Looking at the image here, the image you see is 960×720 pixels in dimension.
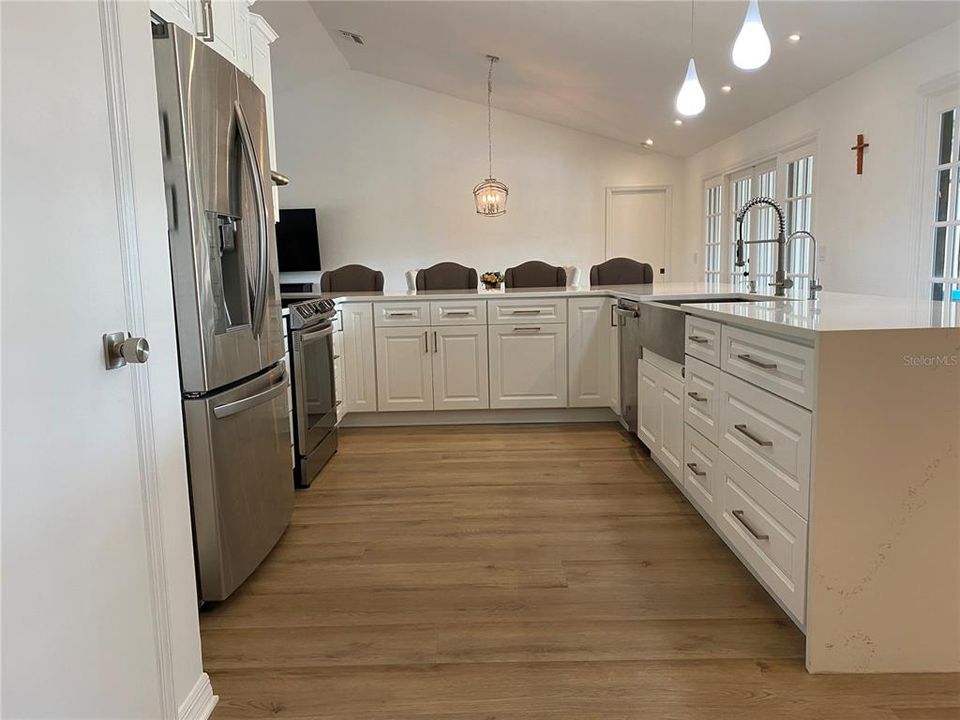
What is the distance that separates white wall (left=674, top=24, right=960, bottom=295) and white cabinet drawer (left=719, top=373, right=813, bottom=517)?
2.84 m

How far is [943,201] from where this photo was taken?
390 centimetres

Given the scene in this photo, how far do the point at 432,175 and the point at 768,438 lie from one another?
7499 mm

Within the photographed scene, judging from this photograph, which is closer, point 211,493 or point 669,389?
point 211,493

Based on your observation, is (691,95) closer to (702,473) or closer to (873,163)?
(873,163)

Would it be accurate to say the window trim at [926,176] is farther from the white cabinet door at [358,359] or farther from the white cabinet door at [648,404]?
the white cabinet door at [358,359]

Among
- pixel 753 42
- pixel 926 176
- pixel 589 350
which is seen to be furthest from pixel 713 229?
pixel 753 42

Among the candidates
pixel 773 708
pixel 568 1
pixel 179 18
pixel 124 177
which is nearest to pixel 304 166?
pixel 568 1

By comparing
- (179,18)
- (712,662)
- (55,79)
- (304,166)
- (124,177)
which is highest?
(304,166)

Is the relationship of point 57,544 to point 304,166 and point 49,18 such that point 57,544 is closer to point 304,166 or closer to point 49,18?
point 49,18

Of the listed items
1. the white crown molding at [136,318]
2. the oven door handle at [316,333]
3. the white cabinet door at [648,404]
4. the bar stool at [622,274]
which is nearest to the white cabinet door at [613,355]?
the white cabinet door at [648,404]

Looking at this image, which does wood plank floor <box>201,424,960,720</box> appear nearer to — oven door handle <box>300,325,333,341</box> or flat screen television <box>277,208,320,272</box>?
oven door handle <box>300,325,333,341</box>

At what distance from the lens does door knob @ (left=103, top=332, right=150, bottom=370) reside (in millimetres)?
1130

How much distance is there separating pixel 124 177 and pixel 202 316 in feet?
2.19

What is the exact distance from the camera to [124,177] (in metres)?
1.22
